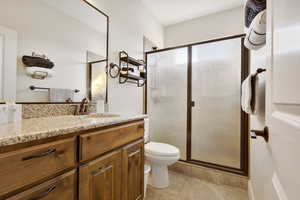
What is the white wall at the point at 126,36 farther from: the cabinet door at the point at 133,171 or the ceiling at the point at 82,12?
the cabinet door at the point at 133,171

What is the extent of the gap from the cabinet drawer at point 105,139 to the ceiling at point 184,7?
6.78 ft

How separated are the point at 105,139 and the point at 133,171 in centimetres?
48

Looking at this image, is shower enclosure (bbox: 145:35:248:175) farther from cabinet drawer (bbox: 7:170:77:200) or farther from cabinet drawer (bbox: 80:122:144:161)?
cabinet drawer (bbox: 7:170:77:200)

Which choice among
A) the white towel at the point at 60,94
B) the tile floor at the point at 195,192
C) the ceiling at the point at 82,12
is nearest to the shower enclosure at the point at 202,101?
the tile floor at the point at 195,192

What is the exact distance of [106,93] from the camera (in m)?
1.70

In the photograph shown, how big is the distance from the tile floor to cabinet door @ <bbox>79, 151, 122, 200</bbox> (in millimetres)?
767

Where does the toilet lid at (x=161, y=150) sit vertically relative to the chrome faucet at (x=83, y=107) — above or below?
below

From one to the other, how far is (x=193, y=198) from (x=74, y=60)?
1887mm

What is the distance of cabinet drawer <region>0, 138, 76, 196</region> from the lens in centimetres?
53

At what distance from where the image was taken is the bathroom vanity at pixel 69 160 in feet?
1.83

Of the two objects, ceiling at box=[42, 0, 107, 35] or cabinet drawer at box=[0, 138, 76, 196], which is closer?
cabinet drawer at box=[0, 138, 76, 196]

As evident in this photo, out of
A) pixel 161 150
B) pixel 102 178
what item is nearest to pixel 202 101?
pixel 161 150

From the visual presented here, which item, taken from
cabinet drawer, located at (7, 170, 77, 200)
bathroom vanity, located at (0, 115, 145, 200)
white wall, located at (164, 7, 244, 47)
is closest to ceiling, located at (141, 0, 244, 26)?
white wall, located at (164, 7, 244, 47)

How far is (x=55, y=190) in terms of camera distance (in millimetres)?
674
